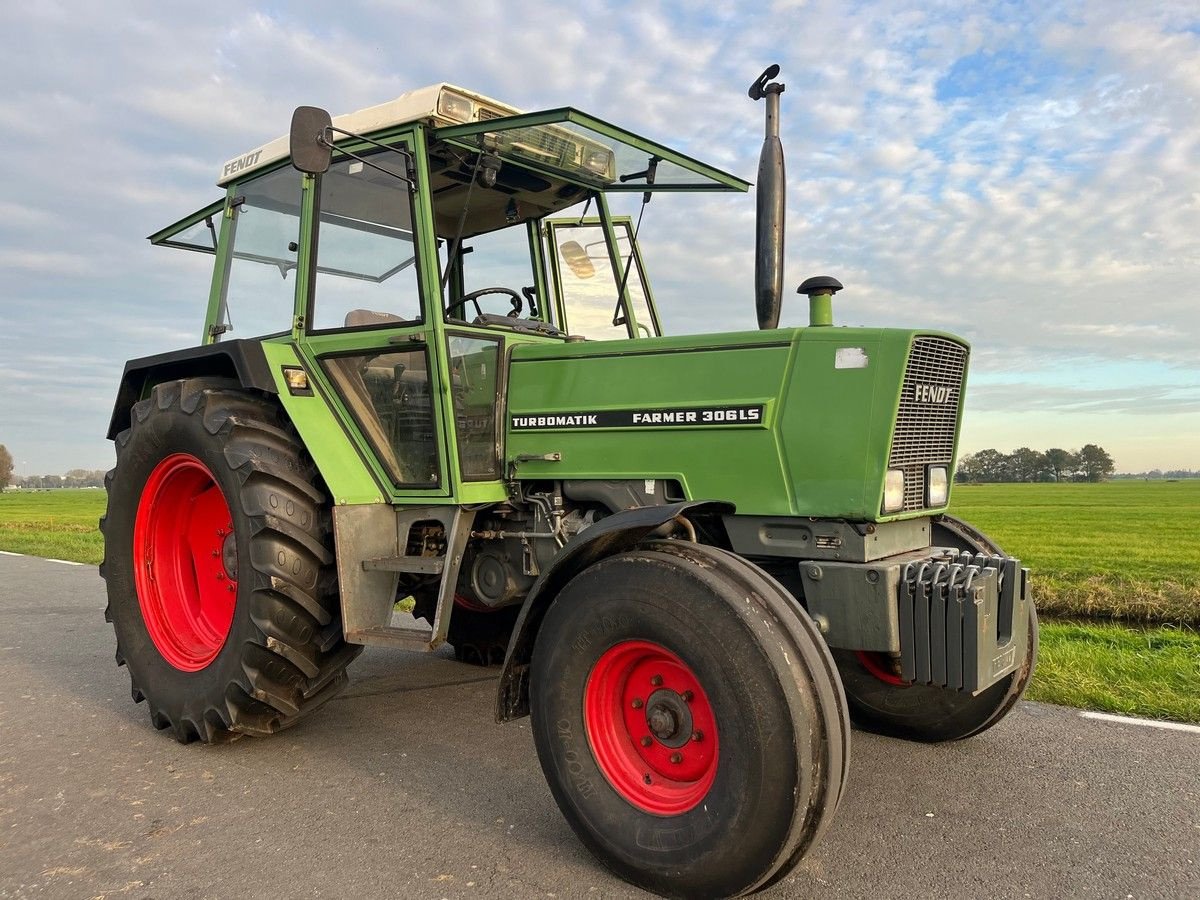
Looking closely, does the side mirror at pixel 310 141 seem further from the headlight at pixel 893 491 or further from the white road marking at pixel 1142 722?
the white road marking at pixel 1142 722

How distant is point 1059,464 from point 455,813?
3283 inches

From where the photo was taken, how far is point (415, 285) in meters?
4.18

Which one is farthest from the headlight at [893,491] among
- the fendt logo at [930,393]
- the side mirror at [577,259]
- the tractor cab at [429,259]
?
the side mirror at [577,259]

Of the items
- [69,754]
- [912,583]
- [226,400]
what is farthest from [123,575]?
[912,583]

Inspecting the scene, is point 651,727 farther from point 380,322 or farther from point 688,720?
point 380,322

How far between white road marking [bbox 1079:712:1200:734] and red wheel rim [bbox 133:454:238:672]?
4405 mm

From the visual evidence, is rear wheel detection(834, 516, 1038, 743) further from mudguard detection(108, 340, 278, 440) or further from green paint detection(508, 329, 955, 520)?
mudguard detection(108, 340, 278, 440)

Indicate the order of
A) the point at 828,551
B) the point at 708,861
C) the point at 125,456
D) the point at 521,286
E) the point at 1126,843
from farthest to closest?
1. the point at 521,286
2. the point at 125,456
3. the point at 828,551
4. the point at 1126,843
5. the point at 708,861

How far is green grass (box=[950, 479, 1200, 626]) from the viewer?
8055mm

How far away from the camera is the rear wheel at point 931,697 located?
3.85 m

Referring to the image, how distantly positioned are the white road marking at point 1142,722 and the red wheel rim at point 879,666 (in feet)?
3.84

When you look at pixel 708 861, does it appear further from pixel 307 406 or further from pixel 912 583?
pixel 307 406

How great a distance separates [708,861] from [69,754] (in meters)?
3.14

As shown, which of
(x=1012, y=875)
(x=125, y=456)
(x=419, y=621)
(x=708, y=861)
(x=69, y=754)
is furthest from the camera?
(x=419, y=621)
